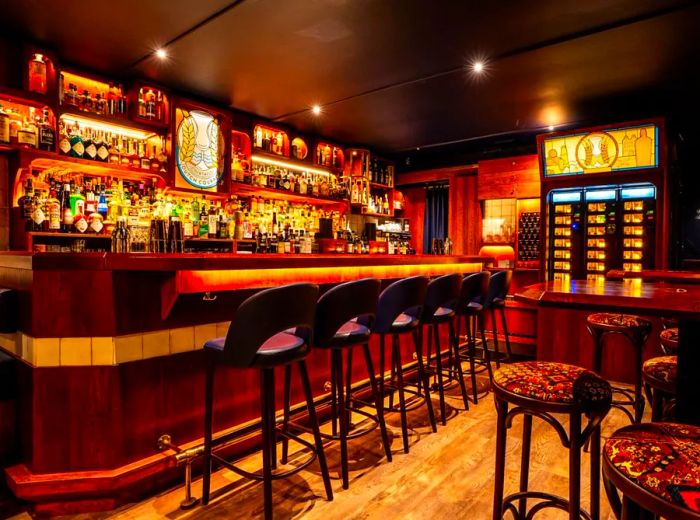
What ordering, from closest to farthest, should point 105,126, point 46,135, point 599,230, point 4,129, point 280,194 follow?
point 4,129 → point 46,135 → point 105,126 → point 599,230 → point 280,194

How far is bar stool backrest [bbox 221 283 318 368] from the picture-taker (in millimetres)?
1747

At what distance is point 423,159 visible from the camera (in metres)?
8.12

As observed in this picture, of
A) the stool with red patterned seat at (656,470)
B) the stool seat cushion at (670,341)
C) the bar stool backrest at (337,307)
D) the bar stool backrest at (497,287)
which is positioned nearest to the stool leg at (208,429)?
the bar stool backrest at (337,307)

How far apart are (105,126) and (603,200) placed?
223 inches

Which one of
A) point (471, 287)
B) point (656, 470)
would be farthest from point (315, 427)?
point (471, 287)

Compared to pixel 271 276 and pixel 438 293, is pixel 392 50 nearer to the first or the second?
pixel 438 293

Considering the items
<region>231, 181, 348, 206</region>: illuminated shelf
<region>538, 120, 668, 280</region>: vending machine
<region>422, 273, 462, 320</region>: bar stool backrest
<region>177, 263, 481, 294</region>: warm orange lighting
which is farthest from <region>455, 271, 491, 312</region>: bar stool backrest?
<region>231, 181, 348, 206</region>: illuminated shelf

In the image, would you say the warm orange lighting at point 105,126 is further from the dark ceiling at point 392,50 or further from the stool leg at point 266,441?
the stool leg at point 266,441

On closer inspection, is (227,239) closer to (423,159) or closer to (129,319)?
(129,319)

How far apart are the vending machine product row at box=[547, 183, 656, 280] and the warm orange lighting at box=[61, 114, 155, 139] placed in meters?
4.97

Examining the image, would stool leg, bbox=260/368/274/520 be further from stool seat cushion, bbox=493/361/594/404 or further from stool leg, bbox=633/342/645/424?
stool leg, bbox=633/342/645/424

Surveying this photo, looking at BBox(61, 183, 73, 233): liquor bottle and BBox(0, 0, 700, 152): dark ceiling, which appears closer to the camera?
BBox(0, 0, 700, 152): dark ceiling

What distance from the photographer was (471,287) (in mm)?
3389

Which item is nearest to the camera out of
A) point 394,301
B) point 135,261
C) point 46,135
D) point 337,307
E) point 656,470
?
point 656,470
